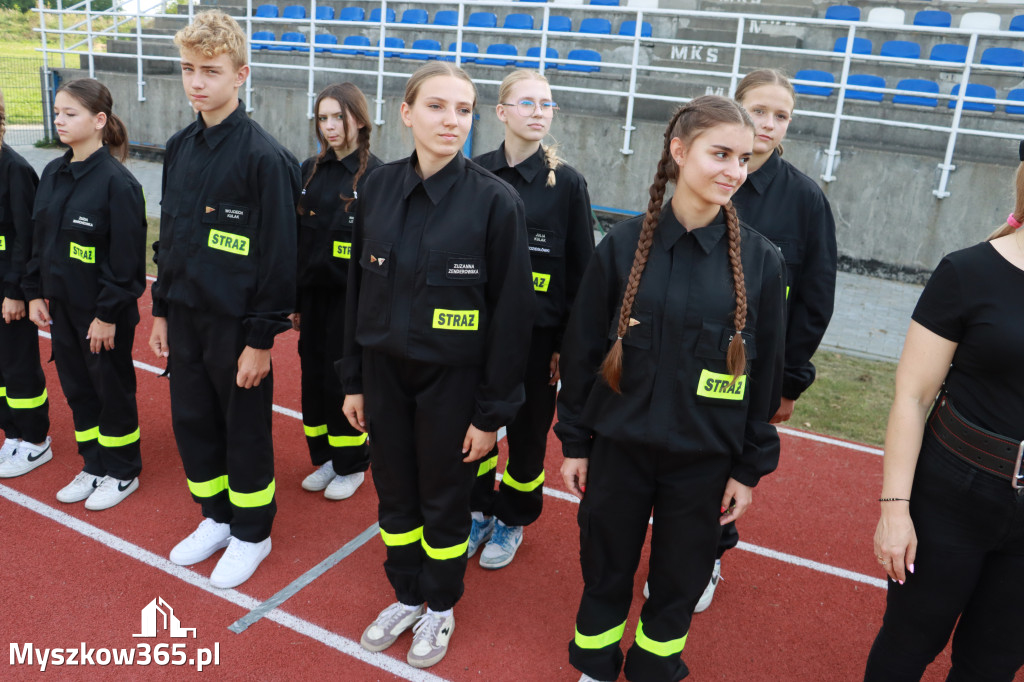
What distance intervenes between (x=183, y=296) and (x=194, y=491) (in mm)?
1006

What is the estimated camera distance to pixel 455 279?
2.82 meters

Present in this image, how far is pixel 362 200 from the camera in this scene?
10.1 feet

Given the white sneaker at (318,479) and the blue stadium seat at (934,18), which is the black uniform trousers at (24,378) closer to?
the white sneaker at (318,479)

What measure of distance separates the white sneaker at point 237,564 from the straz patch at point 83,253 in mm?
1630

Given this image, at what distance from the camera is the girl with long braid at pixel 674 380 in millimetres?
2436

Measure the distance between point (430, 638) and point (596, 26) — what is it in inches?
502

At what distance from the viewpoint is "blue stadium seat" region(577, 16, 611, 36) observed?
13575 mm

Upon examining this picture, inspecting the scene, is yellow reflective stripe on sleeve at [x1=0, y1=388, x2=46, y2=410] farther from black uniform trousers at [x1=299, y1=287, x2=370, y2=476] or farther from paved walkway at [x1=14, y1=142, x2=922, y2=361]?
paved walkway at [x1=14, y1=142, x2=922, y2=361]

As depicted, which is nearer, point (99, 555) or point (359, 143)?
point (99, 555)

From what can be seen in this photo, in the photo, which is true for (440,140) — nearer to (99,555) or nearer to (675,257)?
(675,257)

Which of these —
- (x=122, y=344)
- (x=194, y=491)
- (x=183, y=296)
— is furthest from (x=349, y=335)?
(x=122, y=344)

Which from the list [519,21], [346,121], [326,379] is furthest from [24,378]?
[519,21]

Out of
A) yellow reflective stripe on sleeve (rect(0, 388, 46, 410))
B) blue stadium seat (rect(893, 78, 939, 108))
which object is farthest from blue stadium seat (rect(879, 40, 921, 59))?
yellow reflective stripe on sleeve (rect(0, 388, 46, 410))

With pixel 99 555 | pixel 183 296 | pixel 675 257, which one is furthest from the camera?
pixel 99 555
